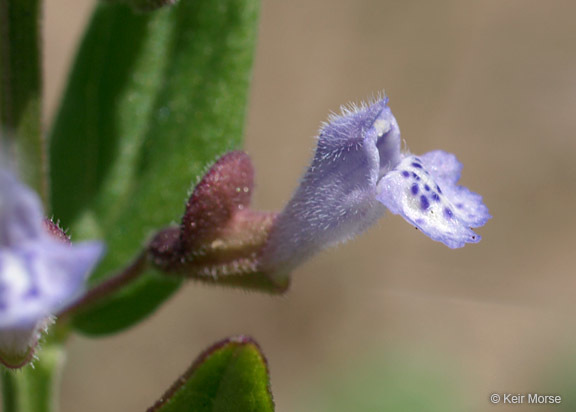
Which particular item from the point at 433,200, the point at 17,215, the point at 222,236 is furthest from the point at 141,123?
the point at 17,215

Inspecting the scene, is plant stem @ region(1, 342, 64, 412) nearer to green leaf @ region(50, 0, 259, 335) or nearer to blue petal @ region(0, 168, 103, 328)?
green leaf @ region(50, 0, 259, 335)

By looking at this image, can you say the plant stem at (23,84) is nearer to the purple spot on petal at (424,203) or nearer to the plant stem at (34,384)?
the plant stem at (34,384)

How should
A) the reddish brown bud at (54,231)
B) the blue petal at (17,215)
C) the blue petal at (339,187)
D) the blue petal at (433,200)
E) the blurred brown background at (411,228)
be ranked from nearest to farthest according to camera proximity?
the blue petal at (17,215)
the reddish brown bud at (54,231)
the blue petal at (433,200)
the blue petal at (339,187)
the blurred brown background at (411,228)

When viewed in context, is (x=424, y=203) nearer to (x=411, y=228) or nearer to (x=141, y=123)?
(x=141, y=123)

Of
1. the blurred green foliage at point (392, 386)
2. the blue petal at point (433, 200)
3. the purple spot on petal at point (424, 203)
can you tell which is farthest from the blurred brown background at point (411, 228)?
the purple spot on petal at point (424, 203)

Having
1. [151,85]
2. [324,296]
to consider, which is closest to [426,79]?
[324,296]

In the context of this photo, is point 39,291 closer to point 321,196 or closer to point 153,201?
point 321,196
